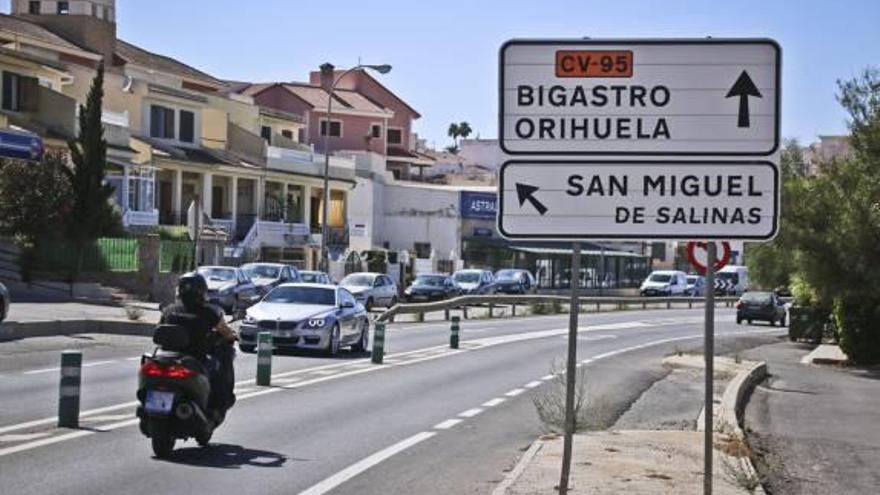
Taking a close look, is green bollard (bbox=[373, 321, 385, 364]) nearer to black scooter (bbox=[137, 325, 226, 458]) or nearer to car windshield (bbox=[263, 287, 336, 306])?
car windshield (bbox=[263, 287, 336, 306])

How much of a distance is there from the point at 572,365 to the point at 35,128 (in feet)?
142

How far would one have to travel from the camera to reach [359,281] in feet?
159

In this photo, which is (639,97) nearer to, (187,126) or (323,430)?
(323,430)

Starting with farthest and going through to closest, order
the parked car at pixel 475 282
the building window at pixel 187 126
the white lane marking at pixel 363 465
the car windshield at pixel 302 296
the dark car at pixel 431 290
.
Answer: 1. the building window at pixel 187 126
2. the parked car at pixel 475 282
3. the dark car at pixel 431 290
4. the car windshield at pixel 302 296
5. the white lane marking at pixel 363 465

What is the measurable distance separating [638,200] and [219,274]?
3409 centimetres

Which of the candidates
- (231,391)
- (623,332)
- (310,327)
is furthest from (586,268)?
(231,391)

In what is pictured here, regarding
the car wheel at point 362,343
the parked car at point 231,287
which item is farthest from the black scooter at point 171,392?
the parked car at point 231,287

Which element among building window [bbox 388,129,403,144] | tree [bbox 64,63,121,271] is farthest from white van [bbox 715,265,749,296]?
tree [bbox 64,63,121,271]

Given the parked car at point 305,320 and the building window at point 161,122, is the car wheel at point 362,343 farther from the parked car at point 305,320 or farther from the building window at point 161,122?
the building window at point 161,122

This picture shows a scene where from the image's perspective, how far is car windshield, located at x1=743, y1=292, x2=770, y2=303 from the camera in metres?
54.1

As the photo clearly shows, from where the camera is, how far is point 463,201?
7975 centimetres

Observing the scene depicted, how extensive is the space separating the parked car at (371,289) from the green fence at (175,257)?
5.59 m

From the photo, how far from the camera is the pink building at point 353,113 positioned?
86.7 meters

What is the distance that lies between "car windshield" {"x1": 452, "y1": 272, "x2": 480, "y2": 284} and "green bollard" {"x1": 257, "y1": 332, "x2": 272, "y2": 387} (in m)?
40.1
